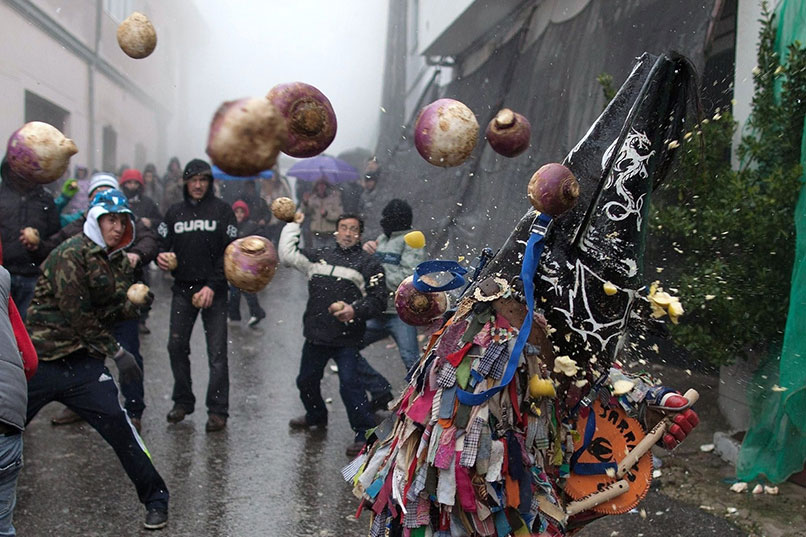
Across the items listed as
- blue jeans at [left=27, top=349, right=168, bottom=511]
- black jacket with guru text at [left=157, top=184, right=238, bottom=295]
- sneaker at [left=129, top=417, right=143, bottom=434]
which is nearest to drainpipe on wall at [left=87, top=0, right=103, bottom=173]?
black jacket with guru text at [left=157, top=184, right=238, bottom=295]

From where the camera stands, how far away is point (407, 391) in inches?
115

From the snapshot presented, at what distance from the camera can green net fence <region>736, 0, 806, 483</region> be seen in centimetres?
433

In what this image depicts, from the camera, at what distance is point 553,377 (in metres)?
2.80

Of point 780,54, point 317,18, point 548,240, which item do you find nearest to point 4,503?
point 548,240

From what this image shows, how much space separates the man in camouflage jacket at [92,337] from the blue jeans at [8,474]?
1.05 m

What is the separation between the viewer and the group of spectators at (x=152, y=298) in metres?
4.28

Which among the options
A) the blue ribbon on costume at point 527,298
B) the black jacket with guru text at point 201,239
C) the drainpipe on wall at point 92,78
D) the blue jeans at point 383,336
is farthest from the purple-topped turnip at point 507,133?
the drainpipe on wall at point 92,78

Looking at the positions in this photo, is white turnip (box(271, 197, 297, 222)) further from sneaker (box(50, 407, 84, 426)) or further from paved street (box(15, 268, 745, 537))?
sneaker (box(50, 407, 84, 426))

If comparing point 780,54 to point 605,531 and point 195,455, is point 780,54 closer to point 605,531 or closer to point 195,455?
point 605,531

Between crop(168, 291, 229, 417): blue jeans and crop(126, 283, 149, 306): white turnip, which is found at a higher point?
crop(126, 283, 149, 306): white turnip

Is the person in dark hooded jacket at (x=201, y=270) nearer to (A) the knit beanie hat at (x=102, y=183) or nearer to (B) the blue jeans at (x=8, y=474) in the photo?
(A) the knit beanie hat at (x=102, y=183)

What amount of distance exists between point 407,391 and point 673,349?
3211 millimetres

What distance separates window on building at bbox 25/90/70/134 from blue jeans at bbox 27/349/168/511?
8.37 metres

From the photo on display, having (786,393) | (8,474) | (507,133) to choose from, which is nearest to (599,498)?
(507,133)
